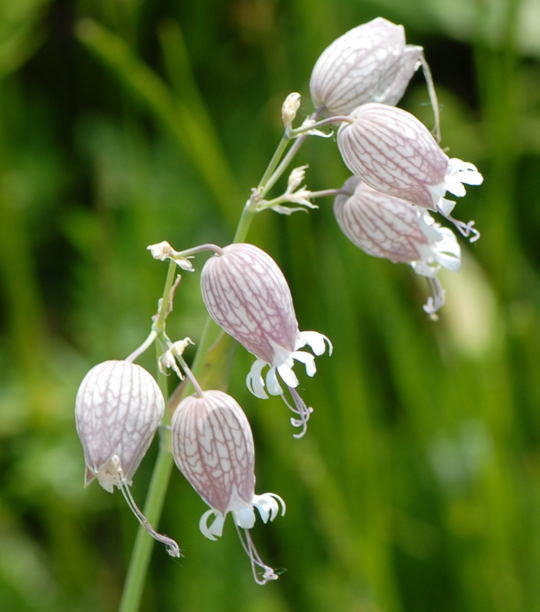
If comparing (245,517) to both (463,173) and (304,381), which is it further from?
(304,381)

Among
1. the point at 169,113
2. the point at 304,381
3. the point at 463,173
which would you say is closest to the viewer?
the point at 463,173

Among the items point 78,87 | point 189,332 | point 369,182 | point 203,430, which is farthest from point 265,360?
point 78,87

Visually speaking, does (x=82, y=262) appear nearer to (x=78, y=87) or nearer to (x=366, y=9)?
(x=78, y=87)

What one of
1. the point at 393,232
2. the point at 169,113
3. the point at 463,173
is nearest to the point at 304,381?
the point at 169,113

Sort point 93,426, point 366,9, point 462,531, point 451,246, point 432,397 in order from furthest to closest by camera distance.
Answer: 1. point 366,9
2. point 432,397
3. point 462,531
4. point 451,246
5. point 93,426

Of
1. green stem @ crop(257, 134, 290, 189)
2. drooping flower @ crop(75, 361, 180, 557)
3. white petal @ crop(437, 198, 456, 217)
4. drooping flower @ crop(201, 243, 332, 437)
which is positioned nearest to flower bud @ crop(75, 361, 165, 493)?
drooping flower @ crop(75, 361, 180, 557)
